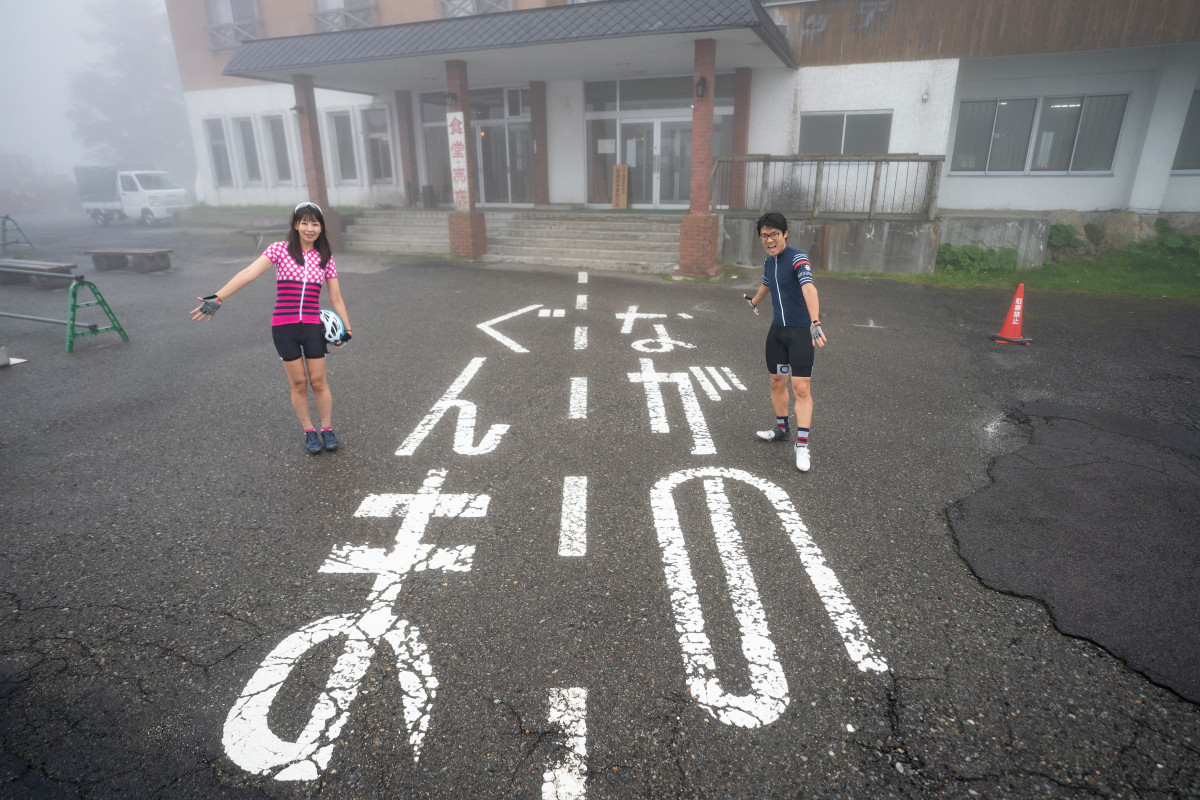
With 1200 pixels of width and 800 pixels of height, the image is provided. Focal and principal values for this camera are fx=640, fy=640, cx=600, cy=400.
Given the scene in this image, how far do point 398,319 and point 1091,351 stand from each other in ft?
30.9

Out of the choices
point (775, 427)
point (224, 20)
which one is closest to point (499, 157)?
point (224, 20)

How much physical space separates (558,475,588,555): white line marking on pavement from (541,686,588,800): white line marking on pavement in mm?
1124

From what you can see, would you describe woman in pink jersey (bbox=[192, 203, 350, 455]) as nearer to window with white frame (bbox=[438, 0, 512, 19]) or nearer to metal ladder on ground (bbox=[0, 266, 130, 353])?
metal ladder on ground (bbox=[0, 266, 130, 353])

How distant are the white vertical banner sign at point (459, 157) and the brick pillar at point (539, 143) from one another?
4.28 m

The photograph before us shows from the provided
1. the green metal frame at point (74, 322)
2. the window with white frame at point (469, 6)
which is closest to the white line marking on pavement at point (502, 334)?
the green metal frame at point (74, 322)

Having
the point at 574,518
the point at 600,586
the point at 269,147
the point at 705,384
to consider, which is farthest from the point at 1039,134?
the point at 269,147

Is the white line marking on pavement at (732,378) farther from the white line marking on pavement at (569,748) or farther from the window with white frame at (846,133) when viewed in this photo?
the window with white frame at (846,133)

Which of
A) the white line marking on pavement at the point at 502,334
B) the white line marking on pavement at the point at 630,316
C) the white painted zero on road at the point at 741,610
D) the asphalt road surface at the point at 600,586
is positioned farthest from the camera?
the white line marking on pavement at the point at 630,316

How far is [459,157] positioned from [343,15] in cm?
1097

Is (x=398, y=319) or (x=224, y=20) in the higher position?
(x=224, y=20)

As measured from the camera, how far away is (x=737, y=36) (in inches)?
461

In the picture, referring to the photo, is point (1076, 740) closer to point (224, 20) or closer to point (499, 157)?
point (499, 157)

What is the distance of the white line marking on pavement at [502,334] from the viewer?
324 inches

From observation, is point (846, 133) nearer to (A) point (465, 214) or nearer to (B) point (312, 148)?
(A) point (465, 214)
